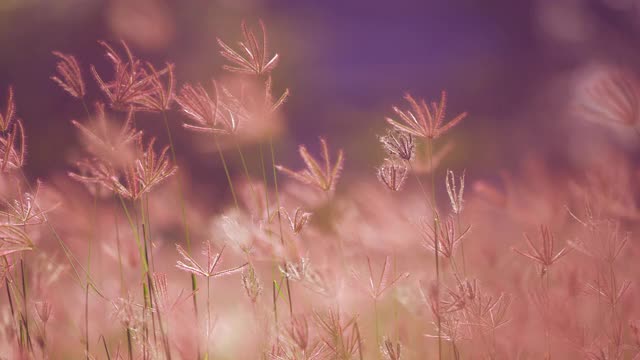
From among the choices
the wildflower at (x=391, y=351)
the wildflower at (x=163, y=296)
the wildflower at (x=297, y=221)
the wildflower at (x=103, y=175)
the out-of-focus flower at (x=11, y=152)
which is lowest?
the wildflower at (x=391, y=351)

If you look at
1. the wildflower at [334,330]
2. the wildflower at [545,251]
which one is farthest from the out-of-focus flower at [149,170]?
the wildflower at [545,251]

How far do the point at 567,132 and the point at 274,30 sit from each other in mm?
3178

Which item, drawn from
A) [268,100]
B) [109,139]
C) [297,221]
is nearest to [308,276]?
[297,221]

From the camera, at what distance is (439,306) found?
102cm

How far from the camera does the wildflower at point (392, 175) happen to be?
1066mm

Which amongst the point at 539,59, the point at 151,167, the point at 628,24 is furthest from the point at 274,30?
the point at 151,167

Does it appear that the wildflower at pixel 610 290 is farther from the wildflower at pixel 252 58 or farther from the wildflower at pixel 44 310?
the wildflower at pixel 44 310

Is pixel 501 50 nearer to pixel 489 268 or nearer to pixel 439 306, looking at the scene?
pixel 489 268

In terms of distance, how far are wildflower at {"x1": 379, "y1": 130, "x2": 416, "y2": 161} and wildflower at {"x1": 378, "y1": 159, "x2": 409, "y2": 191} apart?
21 mm

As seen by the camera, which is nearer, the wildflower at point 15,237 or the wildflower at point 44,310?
the wildflower at point 15,237

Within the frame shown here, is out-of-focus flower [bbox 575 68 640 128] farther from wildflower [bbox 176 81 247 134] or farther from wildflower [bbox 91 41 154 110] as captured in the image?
wildflower [bbox 91 41 154 110]

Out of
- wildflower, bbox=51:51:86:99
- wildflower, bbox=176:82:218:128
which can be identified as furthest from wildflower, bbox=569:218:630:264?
wildflower, bbox=51:51:86:99

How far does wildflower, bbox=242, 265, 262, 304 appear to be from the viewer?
1080 millimetres

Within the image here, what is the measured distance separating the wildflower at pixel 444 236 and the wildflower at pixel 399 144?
0.14 m
